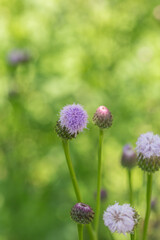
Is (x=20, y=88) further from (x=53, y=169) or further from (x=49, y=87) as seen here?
(x=53, y=169)

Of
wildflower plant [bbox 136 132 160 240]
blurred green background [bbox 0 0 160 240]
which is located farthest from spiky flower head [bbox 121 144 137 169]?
blurred green background [bbox 0 0 160 240]

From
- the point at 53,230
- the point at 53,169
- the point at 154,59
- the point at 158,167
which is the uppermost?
the point at 154,59

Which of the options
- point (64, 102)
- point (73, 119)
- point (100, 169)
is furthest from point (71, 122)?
point (64, 102)

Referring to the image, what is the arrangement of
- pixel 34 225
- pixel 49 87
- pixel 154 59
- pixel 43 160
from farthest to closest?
1. pixel 154 59
2. pixel 43 160
3. pixel 49 87
4. pixel 34 225

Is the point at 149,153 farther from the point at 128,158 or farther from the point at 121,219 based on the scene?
the point at 128,158

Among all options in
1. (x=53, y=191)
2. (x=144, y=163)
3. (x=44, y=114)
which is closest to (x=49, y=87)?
(x=44, y=114)
